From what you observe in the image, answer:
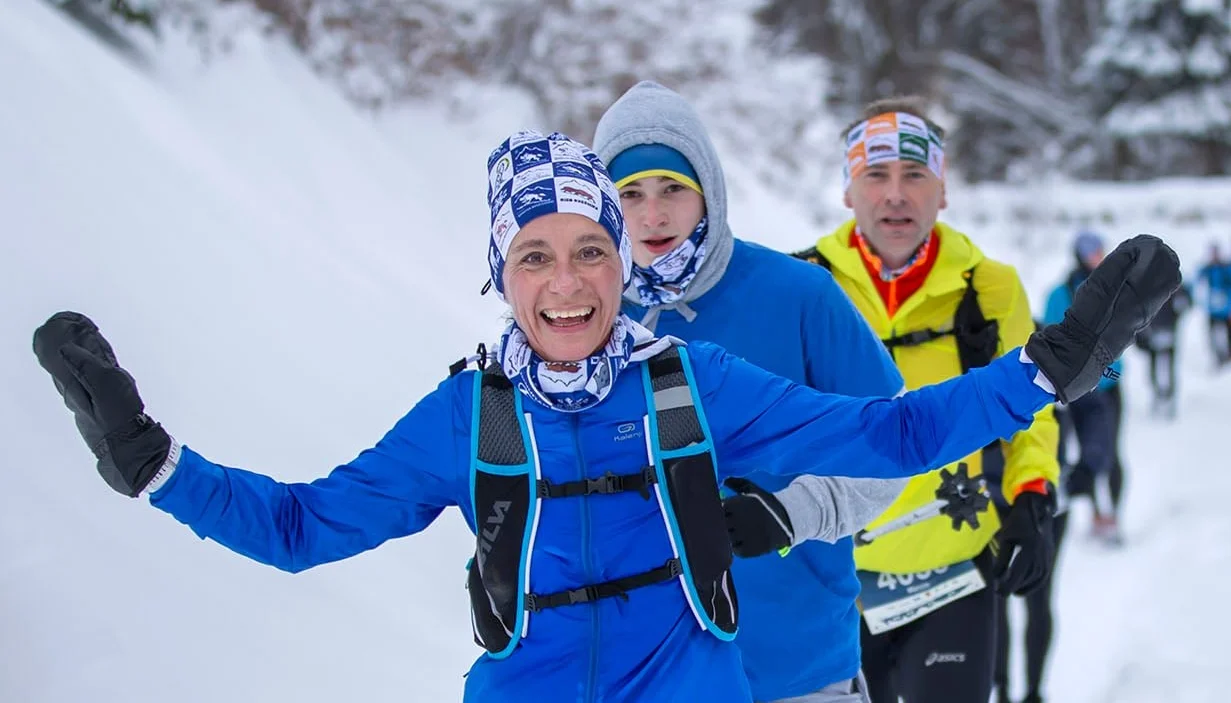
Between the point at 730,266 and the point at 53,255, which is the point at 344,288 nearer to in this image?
the point at 53,255

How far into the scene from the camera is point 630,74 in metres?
12.9

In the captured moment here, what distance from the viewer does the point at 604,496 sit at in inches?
81.5

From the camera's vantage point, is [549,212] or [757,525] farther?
[757,525]

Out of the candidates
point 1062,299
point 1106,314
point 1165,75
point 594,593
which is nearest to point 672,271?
point 594,593

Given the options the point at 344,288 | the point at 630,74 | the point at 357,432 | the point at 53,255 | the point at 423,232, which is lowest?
the point at 357,432

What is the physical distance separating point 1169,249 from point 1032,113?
36.8m

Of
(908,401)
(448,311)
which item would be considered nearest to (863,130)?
(908,401)

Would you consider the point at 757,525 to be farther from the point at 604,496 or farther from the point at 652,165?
the point at 652,165

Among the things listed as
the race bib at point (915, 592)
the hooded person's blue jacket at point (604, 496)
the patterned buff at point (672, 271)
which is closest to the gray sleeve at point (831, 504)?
the hooded person's blue jacket at point (604, 496)

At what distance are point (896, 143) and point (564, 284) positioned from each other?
189 cm

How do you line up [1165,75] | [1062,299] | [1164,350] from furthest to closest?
[1165,75]
[1164,350]
[1062,299]

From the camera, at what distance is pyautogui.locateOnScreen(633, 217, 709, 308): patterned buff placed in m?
2.80

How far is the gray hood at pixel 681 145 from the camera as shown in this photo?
285 cm

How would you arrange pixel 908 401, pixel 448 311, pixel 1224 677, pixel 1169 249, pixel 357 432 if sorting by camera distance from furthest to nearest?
pixel 448 311
pixel 1224 677
pixel 357 432
pixel 908 401
pixel 1169 249
